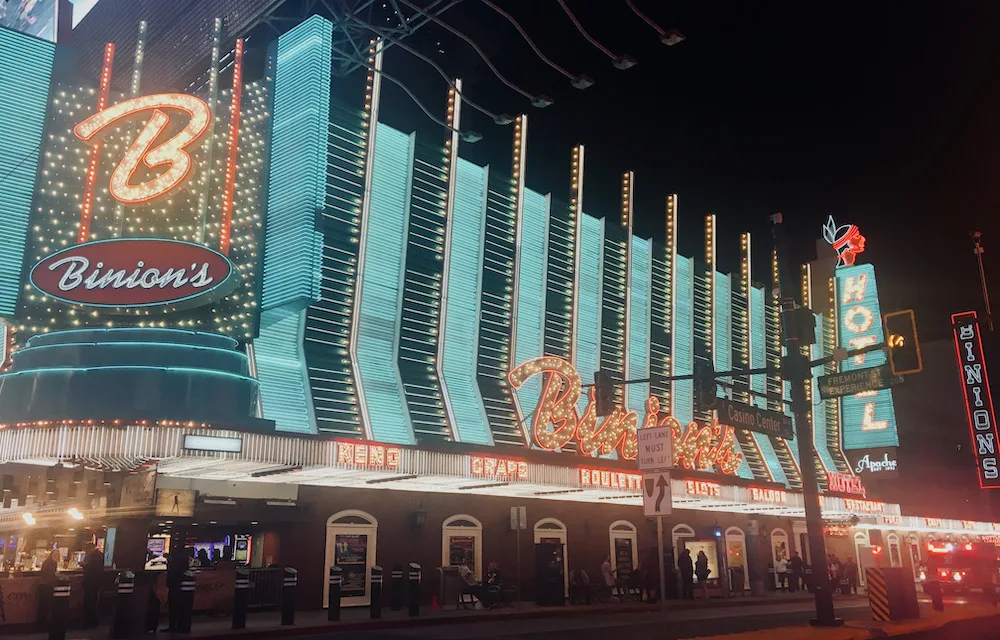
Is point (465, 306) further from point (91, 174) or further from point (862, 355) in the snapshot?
point (862, 355)

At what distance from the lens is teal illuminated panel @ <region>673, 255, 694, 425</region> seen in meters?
34.4

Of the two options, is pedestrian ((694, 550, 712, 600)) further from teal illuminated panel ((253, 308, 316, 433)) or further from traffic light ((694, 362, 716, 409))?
teal illuminated panel ((253, 308, 316, 433))

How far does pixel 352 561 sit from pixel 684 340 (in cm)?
1913

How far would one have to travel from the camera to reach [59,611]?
48.0 ft

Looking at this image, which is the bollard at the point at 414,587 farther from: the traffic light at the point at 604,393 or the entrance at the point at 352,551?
the traffic light at the point at 604,393

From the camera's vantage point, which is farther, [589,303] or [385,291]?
[589,303]

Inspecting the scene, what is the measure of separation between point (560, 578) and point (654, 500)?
13.8m

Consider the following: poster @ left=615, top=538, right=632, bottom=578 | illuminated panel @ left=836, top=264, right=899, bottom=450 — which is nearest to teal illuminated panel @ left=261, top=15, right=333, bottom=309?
poster @ left=615, top=538, right=632, bottom=578

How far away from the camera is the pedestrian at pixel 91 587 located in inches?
657

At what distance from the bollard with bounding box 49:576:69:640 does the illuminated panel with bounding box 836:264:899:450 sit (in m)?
39.6

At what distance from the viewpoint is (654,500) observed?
12133 millimetres

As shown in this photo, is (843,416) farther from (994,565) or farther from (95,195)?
(95,195)

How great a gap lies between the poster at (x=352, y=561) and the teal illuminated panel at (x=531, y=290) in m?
7.63

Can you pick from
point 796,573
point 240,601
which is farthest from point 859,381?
point 796,573
